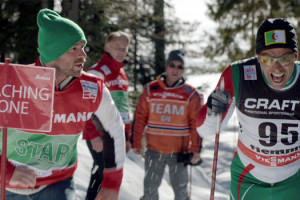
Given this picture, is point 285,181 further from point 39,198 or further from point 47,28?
point 47,28

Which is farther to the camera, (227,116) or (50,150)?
(227,116)

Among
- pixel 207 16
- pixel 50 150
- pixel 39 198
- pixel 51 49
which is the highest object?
pixel 207 16

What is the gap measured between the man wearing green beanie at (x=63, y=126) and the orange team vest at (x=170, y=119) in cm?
273

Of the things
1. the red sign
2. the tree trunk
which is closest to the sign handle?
the red sign

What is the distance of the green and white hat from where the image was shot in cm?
313

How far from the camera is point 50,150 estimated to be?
2832 millimetres

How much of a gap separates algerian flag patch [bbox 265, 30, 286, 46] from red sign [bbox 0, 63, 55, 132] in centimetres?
167

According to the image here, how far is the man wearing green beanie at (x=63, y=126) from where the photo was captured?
277cm

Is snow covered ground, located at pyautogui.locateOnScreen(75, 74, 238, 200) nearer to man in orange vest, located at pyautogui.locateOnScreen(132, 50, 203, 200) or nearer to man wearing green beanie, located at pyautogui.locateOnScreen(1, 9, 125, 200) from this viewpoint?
man in orange vest, located at pyautogui.locateOnScreen(132, 50, 203, 200)

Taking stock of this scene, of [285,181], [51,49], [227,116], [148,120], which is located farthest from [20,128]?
[148,120]

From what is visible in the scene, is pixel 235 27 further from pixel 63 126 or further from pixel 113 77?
pixel 63 126

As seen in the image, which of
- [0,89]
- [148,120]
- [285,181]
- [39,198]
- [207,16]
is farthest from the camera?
[207,16]

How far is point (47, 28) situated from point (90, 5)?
6.65 meters

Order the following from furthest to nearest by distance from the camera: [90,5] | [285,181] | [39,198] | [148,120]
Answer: [90,5] < [148,120] < [285,181] < [39,198]
